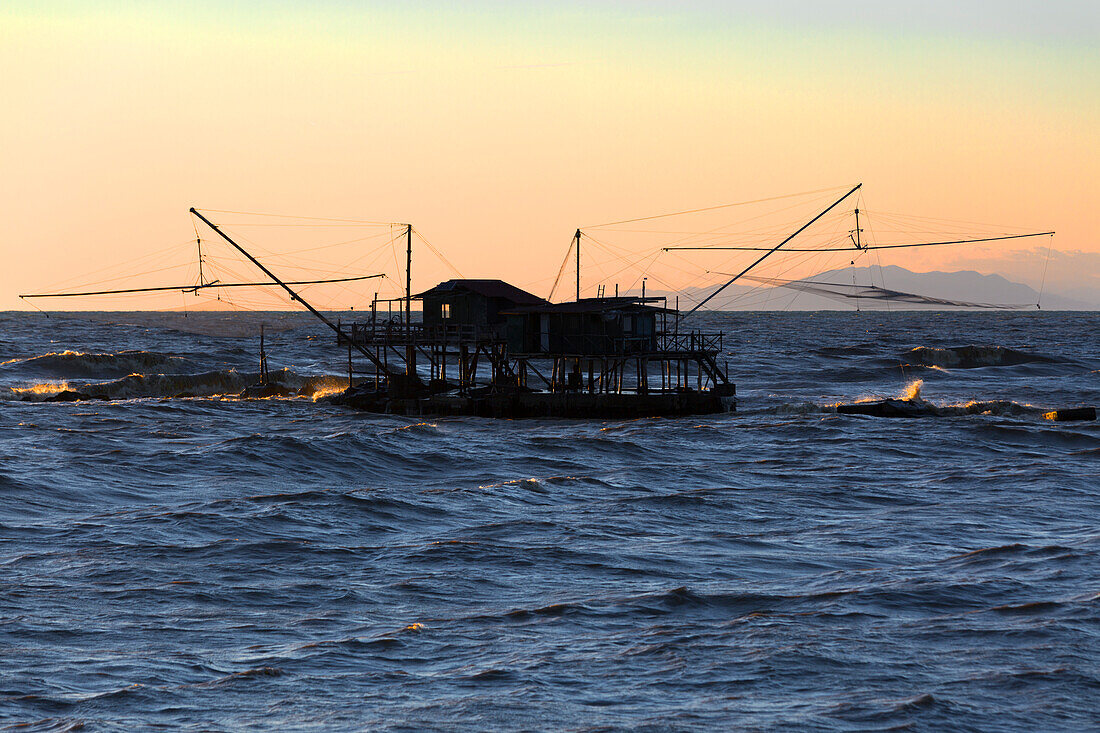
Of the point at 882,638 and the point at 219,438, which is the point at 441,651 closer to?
the point at 882,638

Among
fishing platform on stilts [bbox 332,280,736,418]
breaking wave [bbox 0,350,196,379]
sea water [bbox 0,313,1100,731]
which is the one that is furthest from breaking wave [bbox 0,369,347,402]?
sea water [bbox 0,313,1100,731]

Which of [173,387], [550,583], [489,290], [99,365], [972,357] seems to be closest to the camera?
[550,583]

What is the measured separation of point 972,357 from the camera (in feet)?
365

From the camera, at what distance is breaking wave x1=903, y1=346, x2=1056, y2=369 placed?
4269 inches

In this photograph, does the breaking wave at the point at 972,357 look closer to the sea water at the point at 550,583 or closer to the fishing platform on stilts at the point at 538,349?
the fishing platform on stilts at the point at 538,349

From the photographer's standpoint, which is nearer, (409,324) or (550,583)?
(550,583)

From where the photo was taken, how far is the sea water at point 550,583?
52.3 ft

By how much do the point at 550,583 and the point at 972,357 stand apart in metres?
97.7

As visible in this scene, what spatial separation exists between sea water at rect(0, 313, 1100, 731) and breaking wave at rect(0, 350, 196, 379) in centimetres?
5117

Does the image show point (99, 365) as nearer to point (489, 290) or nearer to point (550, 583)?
point (489, 290)

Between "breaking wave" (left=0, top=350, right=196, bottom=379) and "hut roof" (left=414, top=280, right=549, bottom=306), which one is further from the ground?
"hut roof" (left=414, top=280, right=549, bottom=306)

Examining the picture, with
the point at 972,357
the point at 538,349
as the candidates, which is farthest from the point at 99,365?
the point at 972,357

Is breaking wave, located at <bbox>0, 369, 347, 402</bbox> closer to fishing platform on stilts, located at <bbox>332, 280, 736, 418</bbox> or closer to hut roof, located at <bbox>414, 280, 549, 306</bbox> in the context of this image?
fishing platform on stilts, located at <bbox>332, 280, 736, 418</bbox>

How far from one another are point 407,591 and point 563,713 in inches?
266
